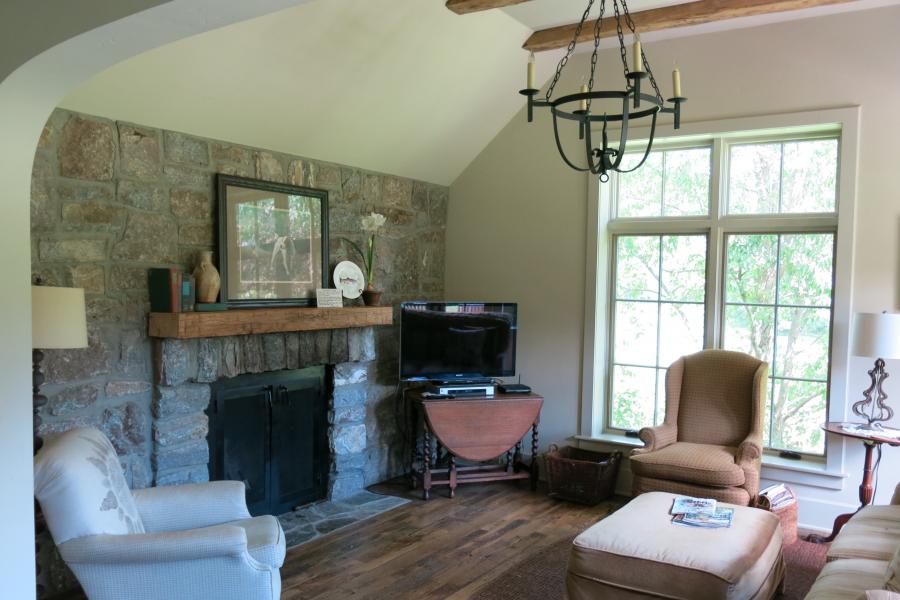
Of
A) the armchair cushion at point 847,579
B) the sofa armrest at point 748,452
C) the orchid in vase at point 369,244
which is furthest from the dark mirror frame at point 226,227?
the armchair cushion at point 847,579

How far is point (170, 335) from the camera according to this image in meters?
3.06

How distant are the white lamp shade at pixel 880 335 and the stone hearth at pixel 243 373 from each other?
2.64 meters

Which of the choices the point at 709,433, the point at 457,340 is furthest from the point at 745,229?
the point at 457,340

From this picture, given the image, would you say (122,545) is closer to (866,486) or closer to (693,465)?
(693,465)

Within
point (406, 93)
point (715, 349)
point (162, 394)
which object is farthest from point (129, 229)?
point (715, 349)

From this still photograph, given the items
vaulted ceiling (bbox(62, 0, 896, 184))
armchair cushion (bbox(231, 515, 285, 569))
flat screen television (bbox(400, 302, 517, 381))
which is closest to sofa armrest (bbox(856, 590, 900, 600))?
armchair cushion (bbox(231, 515, 285, 569))

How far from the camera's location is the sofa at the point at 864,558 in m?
2.04

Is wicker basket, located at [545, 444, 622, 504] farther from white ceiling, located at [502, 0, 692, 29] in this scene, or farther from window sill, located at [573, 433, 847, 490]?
white ceiling, located at [502, 0, 692, 29]

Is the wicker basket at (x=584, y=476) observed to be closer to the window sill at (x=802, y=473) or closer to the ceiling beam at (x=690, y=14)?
the window sill at (x=802, y=473)

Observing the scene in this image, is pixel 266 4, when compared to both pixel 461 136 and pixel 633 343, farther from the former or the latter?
pixel 633 343

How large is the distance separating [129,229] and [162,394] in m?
0.75

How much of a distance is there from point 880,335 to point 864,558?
4.33 feet

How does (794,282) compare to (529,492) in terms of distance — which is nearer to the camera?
(794,282)

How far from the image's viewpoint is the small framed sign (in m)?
3.88
